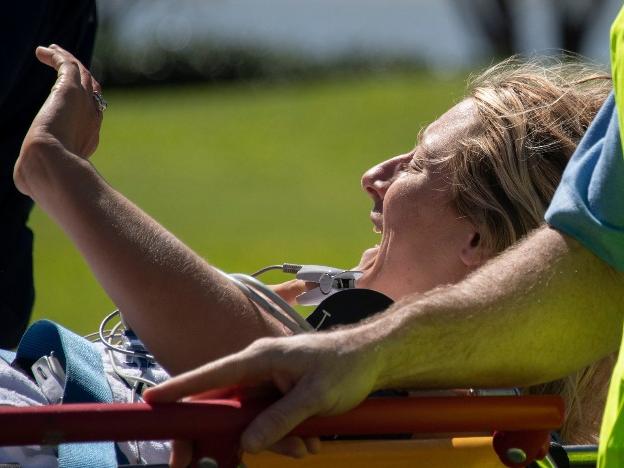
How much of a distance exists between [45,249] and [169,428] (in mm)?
9227

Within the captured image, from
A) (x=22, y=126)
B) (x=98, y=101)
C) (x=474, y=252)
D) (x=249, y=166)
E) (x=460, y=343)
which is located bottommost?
(x=249, y=166)

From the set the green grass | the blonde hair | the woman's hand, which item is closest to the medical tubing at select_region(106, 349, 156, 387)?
the woman's hand

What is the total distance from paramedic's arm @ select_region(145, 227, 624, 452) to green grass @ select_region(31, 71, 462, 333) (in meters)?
6.18

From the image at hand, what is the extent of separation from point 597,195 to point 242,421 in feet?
2.37

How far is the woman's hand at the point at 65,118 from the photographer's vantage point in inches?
92.8

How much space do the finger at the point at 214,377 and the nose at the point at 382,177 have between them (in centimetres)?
120

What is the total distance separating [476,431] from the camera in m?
2.11

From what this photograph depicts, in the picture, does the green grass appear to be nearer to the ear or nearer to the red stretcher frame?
the ear

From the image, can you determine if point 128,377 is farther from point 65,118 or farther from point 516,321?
point 516,321

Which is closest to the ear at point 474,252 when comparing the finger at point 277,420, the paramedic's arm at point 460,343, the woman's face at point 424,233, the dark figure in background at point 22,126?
the woman's face at point 424,233

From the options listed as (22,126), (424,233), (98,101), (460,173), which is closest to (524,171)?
(460,173)

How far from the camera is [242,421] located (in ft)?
6.25

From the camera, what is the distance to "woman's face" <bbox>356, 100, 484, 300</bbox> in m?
2.93

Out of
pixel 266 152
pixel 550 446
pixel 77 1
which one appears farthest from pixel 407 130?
pixel 550 446
